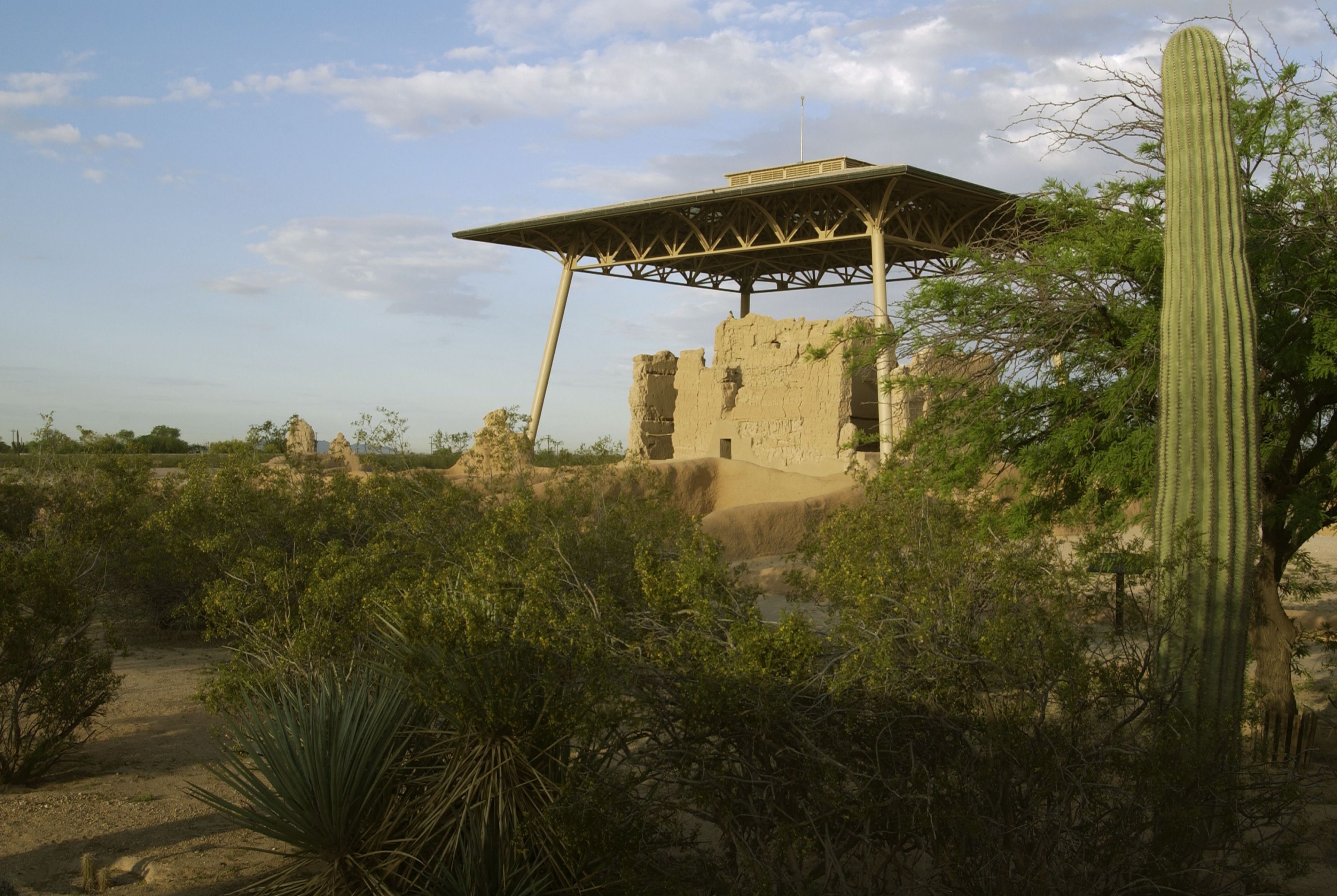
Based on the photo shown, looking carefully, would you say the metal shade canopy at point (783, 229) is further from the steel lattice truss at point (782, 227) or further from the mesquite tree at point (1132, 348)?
the mesquite tree at point (1132, 348)

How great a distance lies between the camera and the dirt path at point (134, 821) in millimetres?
6473

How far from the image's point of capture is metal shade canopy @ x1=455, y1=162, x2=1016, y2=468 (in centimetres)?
2269

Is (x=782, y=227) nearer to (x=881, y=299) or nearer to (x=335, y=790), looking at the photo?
(x=881, y=299)

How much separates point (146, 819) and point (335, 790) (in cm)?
274

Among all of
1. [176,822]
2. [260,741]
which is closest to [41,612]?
[176,822]

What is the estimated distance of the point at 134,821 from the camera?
24.3ft

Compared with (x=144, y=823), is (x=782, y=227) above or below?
above

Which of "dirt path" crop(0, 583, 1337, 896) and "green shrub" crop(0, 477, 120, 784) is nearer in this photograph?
"dirt path" crop(0, 583, 1337, 896)

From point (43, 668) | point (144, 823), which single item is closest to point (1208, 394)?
point (144, 823)

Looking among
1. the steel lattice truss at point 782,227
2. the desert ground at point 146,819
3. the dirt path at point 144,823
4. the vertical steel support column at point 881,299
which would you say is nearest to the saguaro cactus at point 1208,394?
the dirt path at point 144,823

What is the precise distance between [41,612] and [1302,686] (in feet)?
37.6

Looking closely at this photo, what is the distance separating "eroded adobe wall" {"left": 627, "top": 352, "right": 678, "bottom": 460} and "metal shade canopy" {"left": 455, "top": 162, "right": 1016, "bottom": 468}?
2.50 m

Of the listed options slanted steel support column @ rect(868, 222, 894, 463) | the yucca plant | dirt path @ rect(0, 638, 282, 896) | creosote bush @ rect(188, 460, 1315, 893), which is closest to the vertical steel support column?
slanted steel support column @ rect(868, 222, 894, 463)

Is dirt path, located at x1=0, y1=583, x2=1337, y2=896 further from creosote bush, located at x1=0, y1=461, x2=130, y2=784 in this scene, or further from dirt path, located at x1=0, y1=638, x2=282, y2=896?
creosote bush, located at x1=0, y1=461, x2=130, y2=784
